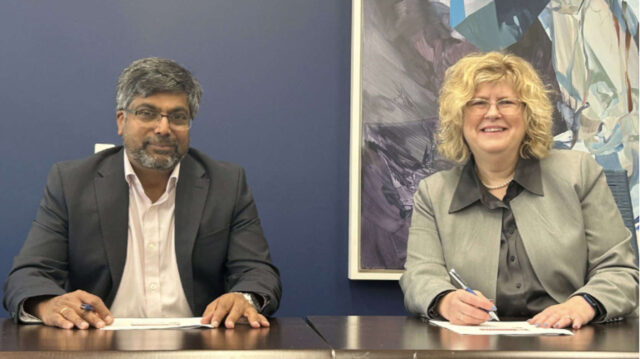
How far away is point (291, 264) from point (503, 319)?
135 centimetres

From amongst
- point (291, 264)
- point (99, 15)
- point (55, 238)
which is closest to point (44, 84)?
point (99, 15)

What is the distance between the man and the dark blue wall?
2.46 feet

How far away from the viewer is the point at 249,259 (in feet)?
7.47

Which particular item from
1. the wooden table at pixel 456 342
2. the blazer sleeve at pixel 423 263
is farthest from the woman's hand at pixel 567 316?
the blazer sleeve at pixel 423 263

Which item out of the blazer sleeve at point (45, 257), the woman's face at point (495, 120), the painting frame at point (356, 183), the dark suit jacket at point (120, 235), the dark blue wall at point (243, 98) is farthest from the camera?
the painting frame at point (356, 183)

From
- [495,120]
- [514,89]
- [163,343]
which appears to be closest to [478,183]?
[495,120]

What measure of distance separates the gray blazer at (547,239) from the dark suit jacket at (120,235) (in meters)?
0.48

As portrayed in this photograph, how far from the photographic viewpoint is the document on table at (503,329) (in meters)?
1.67

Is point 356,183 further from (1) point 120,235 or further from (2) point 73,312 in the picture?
(2) point 73,312

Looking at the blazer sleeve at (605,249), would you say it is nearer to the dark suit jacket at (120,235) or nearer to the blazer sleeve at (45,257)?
the dark suit jacket at (120,235)

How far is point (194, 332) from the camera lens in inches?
64.5

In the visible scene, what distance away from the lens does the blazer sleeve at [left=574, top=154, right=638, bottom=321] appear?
1.97 m

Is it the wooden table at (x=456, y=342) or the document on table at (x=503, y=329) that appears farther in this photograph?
the document on table at (x=503, y=329)

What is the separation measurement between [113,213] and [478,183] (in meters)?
1.17
